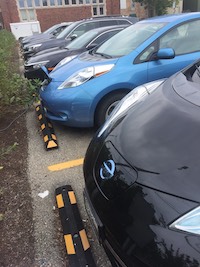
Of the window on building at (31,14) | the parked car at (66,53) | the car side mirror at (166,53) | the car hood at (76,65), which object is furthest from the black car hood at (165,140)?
the window on building at (31,14)

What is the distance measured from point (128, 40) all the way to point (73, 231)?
308 cm

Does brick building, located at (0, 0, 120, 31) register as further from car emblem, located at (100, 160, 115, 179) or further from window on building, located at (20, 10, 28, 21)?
car emblem, located at (100, 160, 115, 179)

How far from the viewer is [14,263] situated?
209 cm

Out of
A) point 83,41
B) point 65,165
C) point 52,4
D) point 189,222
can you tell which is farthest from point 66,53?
point 52,4

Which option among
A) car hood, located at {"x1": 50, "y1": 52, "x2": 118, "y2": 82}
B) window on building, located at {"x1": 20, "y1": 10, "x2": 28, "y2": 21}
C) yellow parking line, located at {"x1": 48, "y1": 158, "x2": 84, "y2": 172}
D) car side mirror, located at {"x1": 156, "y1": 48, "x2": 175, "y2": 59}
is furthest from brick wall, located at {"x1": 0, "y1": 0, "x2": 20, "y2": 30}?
yellow parking line, located at {"x1": 48, "y1": 158, "x2": 84, "y2": 172}

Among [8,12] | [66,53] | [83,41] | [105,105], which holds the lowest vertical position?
[8,12]

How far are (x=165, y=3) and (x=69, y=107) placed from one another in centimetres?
3621

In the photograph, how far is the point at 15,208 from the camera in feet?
8.68

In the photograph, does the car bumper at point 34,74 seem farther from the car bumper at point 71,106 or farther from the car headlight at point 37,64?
the car bumper at point 71,106

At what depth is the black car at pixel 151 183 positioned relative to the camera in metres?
1.22

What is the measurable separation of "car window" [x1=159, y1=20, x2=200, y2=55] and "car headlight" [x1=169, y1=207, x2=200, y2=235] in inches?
127

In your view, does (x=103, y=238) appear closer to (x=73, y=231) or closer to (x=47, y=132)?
(x=73, y=231)

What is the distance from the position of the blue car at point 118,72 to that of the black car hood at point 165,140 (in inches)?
65.8

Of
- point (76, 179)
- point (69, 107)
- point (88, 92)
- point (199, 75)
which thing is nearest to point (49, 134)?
point (69, 107)
